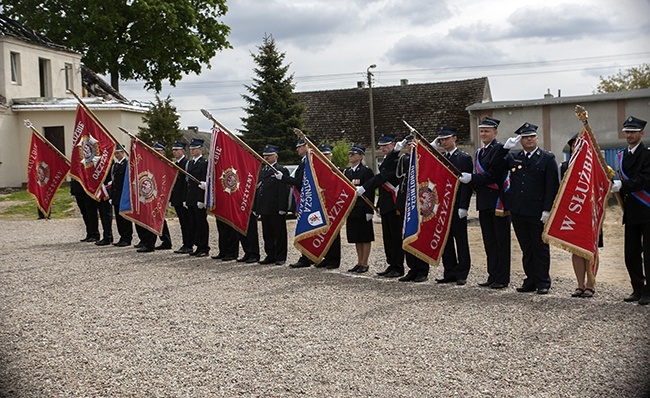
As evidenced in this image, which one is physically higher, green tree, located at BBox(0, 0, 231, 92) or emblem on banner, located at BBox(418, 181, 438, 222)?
green tree, located at BBox(0, 0, 231, 92)

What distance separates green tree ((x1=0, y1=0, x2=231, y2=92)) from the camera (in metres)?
30.6

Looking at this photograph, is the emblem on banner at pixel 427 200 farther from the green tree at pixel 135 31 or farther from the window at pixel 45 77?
the window at pixel 45 77

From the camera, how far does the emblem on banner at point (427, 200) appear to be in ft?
31.2

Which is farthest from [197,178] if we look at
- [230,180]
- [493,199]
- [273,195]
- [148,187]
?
[493,199]

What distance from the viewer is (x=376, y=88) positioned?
156 ft

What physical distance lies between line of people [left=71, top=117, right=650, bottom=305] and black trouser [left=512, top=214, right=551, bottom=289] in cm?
1

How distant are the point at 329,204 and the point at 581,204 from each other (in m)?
3.66

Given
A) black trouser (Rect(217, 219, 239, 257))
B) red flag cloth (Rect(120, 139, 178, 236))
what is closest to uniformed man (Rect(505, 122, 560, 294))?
black trouser (Rect(217, 219, 239, 257))

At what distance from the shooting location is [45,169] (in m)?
16.2

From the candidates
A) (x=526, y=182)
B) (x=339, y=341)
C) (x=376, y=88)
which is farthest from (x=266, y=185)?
(x=376, y=88)

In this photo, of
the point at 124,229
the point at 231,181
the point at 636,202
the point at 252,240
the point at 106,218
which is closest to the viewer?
the point at 636,202

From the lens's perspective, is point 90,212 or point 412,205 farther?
point 90,212

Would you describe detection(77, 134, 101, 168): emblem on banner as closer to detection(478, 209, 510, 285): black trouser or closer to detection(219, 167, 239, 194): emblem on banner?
detection(219, 167, 239, 194): emblem on banner

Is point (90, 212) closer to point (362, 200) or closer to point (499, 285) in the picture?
point (362, 200)
